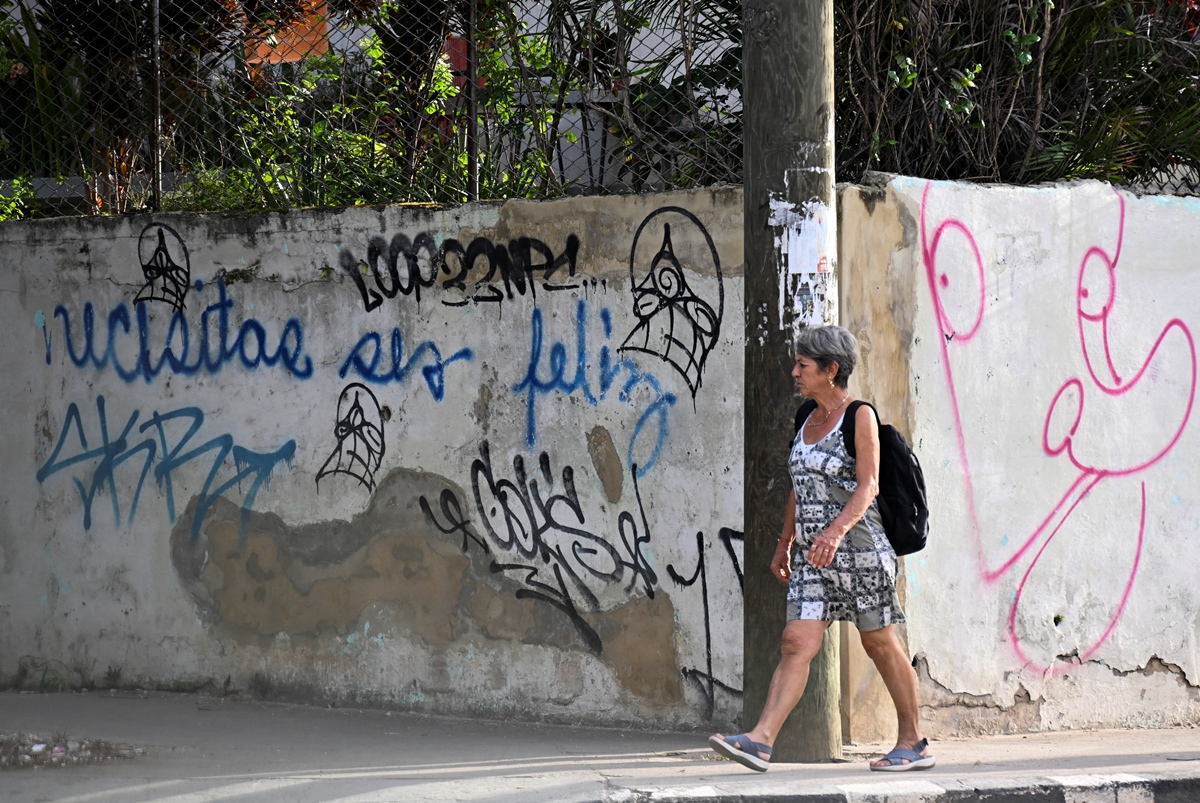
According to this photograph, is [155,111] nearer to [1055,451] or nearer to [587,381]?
[587,381]

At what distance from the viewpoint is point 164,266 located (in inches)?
240

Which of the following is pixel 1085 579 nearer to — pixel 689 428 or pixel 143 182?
pixel 689 428

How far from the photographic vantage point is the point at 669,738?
203 inches

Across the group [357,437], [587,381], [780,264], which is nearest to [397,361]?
[357,437]

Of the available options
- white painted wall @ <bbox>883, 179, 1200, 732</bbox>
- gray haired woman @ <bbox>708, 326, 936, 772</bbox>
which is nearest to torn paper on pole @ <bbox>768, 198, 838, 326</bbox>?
gray haired woman @ <bbox>708, 326, 936, 772</bbox>

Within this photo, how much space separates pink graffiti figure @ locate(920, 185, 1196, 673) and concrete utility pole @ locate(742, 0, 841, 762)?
3.39 ft

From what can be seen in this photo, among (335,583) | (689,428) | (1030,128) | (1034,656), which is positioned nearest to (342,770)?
(335,583)

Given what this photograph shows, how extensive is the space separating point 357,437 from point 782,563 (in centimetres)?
223

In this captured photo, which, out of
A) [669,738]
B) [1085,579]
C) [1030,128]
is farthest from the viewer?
[1030,128]

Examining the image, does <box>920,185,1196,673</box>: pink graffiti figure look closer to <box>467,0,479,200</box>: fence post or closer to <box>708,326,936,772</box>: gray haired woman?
<box>708,326,936,772</box>: gray haired woman

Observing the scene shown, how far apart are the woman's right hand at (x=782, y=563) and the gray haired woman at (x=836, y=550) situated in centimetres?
3

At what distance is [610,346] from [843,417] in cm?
140

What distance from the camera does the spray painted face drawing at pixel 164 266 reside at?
6066 mm

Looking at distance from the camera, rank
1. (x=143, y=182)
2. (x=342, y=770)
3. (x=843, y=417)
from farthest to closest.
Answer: (x=143, y=182)
(x=342, y=770)
(x=843, y=417)
